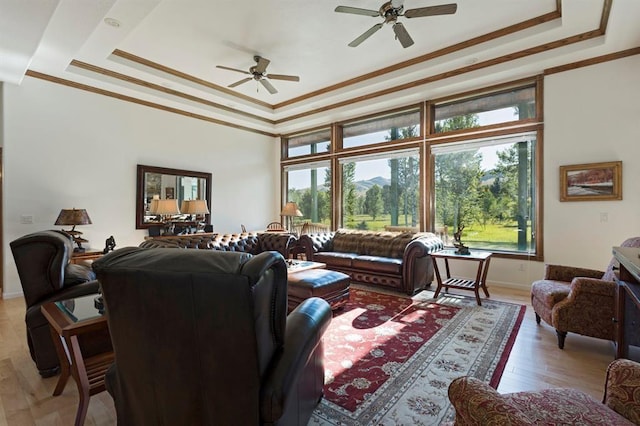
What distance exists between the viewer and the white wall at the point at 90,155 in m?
4.39

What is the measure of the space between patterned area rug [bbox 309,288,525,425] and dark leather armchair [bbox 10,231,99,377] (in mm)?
2043

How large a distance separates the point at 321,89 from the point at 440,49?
239 centimetres

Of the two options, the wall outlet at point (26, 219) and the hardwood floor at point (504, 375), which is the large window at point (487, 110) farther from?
the wall outlet at point (26, 219)

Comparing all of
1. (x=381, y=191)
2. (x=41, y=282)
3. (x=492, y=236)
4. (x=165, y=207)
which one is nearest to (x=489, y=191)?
(x=492, y=236)

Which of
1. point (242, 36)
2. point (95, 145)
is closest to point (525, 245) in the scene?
point (242, 36)

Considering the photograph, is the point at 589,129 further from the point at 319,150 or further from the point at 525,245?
the point at 319,150

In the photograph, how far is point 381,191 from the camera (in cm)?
644

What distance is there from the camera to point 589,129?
4.20m

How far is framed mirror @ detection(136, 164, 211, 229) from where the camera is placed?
560 centimetres

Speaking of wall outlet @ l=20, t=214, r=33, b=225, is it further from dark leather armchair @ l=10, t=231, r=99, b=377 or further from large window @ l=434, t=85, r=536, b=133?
large window @ l=434, t=85, r=536, b=133

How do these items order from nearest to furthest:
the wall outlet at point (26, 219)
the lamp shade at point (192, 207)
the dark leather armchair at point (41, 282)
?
the dark leather armchair at point (41, 282), the wall outlet at point (26, 219), the lamp shade at point (192, 207)

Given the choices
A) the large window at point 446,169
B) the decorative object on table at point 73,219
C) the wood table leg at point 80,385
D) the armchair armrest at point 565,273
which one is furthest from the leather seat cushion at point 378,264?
the decorative object on table at point 73,219

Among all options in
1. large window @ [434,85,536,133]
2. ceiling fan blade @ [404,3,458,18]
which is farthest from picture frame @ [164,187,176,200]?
large window @ [434,85,536,133]

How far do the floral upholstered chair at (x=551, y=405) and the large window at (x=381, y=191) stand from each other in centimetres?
480
